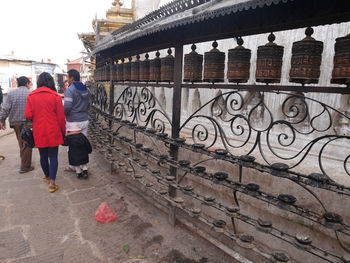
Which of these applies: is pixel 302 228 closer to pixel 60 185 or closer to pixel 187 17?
pixel 187 17

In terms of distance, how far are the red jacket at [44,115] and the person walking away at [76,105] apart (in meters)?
0.36

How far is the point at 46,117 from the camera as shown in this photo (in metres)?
3.76

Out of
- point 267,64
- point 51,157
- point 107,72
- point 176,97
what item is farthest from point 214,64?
point 107,72

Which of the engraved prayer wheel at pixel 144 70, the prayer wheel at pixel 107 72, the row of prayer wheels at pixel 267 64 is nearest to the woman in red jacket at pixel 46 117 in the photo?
the prayer wheel at pixel 107 72

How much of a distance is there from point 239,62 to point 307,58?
0.57 metres

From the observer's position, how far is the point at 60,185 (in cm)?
424

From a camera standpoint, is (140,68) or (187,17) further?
(140,68)

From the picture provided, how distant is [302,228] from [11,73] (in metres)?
29.5

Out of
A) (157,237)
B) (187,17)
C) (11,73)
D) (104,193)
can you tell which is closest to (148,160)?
(104,193)

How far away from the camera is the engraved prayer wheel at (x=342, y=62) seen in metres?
1.61

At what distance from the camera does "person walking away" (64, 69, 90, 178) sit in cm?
423

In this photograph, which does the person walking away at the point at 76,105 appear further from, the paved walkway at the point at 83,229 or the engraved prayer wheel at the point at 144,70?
the engraved prayer wheel at the point at 144,70

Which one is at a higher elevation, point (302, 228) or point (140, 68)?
point (140, 68)

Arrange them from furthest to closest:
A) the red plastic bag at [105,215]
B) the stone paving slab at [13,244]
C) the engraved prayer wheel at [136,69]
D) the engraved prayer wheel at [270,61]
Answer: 1. the engraved prayer wheel at [136,69]
2. the red plastic bag at [105,215]
3. the stone paving slab at [13,244]
4. the engraved prayer wheel at [270,61]
